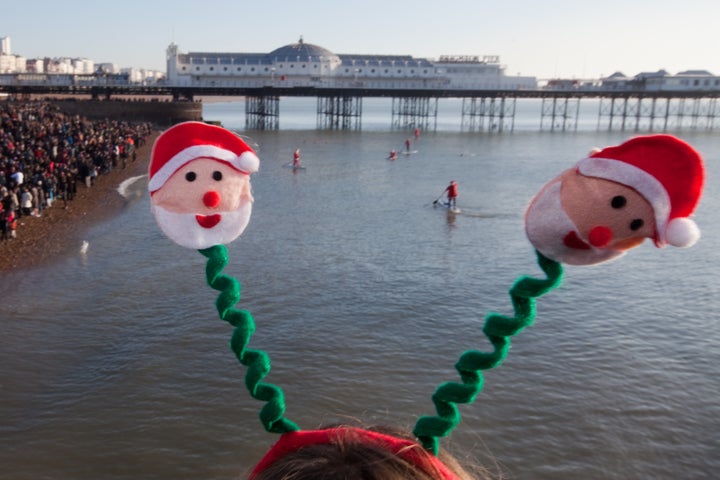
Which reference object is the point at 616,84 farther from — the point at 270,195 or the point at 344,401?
the point at 344,401

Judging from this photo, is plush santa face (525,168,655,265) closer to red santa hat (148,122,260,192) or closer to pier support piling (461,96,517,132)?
red santa hat (148,122,260,192)

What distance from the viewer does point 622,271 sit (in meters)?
16.4

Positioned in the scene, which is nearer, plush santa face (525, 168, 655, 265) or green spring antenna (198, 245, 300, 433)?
plush santa face (525, 168, 655, 265)

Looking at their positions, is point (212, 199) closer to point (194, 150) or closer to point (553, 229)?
point (194, 150)

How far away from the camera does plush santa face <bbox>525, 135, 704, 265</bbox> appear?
5.27ft

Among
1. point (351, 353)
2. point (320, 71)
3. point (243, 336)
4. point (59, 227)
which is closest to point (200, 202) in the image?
point (243, 336)

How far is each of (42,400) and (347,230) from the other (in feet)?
41.9

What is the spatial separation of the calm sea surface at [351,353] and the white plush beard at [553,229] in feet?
7.90

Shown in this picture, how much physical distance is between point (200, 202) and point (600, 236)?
115 cm

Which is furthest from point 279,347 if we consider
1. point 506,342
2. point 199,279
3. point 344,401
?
point 506,342

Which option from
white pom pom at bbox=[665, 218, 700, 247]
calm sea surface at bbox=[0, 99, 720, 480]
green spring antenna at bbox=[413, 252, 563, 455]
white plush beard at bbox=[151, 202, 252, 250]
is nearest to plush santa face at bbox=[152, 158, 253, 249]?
white plush beard at bbox=[151, 202, 252, 250]

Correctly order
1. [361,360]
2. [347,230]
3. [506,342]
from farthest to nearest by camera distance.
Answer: [347,230]
[361,360]
[506,342]

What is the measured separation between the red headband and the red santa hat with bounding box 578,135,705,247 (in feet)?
2.67

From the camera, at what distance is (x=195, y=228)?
1910 mm
